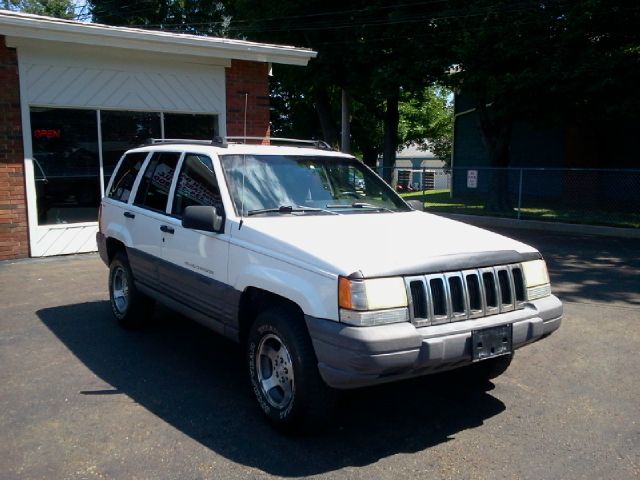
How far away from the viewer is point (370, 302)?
355cm

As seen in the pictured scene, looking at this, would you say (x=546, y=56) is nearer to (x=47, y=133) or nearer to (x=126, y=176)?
(x=47, y=133)

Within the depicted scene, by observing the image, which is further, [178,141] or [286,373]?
[178,141]

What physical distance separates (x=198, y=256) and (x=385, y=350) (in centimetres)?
205

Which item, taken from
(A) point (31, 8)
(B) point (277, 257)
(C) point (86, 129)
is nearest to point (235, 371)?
(B) point (277, 257)

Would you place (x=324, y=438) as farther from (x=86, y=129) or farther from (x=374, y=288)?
(x=86, y=129)

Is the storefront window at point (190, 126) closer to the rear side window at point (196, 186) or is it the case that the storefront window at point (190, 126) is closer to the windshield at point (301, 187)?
the rear side window at point (196, 186)

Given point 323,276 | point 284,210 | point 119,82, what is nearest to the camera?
point 323,276

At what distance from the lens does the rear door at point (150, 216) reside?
5.63 meters

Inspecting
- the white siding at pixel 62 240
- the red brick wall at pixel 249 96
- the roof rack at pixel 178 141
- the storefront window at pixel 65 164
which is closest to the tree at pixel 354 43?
the red brick wall at pixel 249 96

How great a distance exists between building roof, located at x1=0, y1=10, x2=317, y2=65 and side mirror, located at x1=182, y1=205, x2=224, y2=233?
675 cm

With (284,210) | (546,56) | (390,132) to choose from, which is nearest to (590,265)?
(546,56)

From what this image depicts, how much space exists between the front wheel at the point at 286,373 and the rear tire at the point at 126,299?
2396 mm

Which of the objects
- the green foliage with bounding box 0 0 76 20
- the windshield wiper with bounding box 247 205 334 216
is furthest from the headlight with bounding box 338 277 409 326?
the green foliage with bounding box 0 0 76 20

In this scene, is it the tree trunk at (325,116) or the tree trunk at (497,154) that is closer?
the tree trunk at (497,154)
